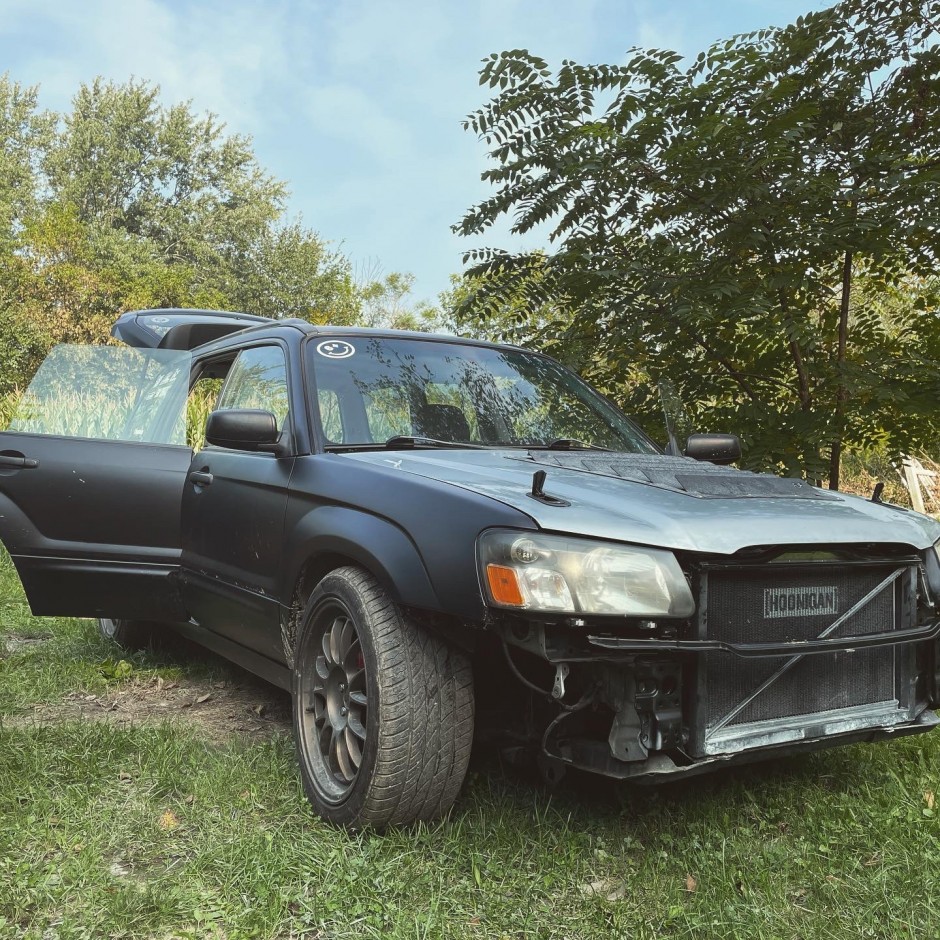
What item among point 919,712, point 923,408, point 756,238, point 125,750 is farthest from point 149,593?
point 923,408

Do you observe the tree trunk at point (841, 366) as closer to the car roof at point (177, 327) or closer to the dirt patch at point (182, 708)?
the car roof at point (177, 327)

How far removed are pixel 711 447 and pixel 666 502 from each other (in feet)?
4.62

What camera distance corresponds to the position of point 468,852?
265 cm

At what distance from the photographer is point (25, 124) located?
137 ft

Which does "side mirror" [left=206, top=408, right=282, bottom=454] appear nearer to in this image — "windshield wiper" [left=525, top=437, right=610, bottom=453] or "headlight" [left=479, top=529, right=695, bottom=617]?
"windshield wiper" [left=525, top=437, right=610, bottom=453]

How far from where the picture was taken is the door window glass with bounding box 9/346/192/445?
457 centimetres

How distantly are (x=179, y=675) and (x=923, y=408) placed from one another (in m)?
3.99

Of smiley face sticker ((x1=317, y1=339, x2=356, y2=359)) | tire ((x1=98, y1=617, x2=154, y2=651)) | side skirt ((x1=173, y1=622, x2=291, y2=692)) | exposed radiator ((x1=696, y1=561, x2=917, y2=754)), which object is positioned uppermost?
smiley face sticker ((x1=317, y1=339, x2=356, y2=359))

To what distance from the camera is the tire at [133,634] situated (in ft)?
16.2

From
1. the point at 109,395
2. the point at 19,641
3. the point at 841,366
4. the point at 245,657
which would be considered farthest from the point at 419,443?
the point at 19,641

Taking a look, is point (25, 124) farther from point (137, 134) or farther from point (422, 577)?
point (422, 577)

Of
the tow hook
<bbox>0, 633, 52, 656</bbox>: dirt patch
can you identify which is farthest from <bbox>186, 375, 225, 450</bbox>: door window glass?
the tow hook

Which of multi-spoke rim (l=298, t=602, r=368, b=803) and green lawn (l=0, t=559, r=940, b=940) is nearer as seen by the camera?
green lawn (l=0, t=559, r=940, b=940)

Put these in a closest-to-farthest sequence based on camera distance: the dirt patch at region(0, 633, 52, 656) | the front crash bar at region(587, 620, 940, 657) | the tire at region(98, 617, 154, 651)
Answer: the front crash bar at region(587, 620, 940, 657) < the tire at region(98, 617, 154, 651) < the dirt patch at region(0, 633, 52, 656)
